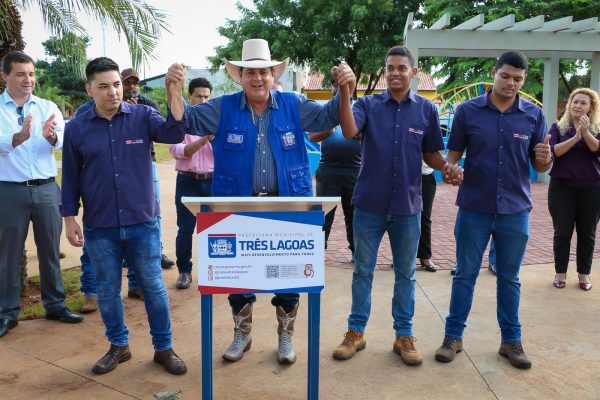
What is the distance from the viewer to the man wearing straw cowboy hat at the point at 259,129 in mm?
3469

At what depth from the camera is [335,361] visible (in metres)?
3.78

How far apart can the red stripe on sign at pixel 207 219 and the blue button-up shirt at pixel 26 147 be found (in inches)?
81.8

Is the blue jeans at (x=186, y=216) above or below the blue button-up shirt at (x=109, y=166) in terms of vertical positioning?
below

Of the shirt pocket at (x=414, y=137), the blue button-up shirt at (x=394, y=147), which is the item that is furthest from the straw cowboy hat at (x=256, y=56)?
the shirt pocket at (x=414, y=137)

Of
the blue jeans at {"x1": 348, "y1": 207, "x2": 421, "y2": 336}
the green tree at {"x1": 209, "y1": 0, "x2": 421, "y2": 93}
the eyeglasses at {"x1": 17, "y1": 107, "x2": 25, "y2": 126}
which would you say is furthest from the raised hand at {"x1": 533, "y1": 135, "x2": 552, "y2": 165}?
the green tree at {"x1": 209, "y1": 0, "x2": 421, "y2": 93}

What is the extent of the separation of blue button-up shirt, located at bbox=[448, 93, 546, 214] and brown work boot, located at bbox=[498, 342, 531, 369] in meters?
0.96

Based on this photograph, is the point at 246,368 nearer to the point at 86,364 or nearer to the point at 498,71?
the point at 86,364

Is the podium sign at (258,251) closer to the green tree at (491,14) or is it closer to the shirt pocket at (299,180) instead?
the shirt pocket at (299,180)

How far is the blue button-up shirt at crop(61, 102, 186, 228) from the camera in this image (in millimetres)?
3521

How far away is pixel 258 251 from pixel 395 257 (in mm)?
1384

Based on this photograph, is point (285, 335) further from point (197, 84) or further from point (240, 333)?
point (197, 84)

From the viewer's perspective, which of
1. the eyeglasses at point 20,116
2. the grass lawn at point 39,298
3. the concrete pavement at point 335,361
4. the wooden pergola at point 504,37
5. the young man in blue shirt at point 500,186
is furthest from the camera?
the wooden pergola at point 504,37

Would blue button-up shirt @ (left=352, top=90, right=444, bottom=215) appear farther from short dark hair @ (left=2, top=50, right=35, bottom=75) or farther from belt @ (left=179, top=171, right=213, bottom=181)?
short dark hair @ (left=2, top=50, right=35, bottom=75)

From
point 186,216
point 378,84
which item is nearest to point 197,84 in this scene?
point 186,216
